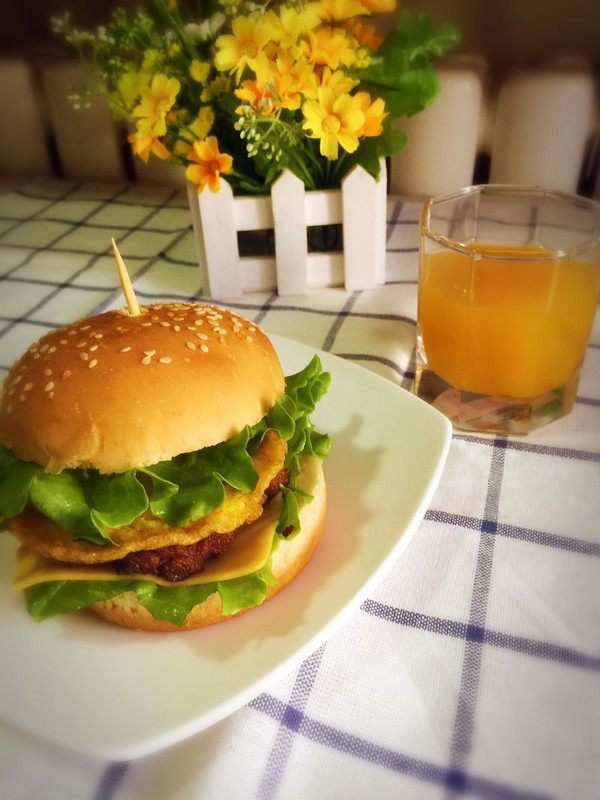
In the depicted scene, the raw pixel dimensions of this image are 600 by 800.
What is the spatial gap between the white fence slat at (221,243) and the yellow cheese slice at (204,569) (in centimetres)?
79

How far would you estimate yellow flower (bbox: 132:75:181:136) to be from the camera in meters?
1.17

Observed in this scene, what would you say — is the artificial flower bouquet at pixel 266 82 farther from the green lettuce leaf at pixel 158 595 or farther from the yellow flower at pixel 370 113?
the green lettuce leaf at pixel 158 595

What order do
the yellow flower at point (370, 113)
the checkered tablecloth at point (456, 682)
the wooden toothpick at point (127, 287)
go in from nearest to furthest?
1. the checkered tablecloth at point (456, 682)
2. the wooden toothpick at point (127, 287)
3. the yellow flower at point (370, 113)

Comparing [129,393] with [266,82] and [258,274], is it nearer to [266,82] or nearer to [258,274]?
[266,82]

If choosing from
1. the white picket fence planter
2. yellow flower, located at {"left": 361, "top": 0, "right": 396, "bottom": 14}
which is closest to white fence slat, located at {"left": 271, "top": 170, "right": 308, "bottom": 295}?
the white picket fence planter

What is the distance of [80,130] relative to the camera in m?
2.20

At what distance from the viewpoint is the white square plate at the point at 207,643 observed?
65 centimetres

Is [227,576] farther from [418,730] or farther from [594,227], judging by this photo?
[594,227]

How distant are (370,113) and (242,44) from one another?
0.88ft

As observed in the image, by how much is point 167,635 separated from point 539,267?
0.75 m

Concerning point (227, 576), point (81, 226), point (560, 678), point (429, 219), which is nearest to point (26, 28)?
point (81, 226)

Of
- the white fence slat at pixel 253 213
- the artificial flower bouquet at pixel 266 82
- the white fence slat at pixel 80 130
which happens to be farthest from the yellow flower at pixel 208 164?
the white fence slat at pixel 80 130

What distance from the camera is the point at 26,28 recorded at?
206 cm

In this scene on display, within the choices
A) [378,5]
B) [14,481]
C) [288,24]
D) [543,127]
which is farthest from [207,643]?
[543,127]
